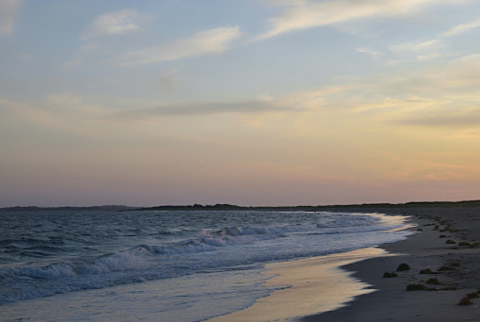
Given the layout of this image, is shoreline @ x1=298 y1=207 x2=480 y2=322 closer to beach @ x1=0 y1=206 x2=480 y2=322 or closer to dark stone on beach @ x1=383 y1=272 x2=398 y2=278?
beach @ x1=0 y1=206 x2=480 y2=322

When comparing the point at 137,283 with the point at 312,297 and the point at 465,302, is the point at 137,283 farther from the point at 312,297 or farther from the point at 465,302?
the point at 465,302

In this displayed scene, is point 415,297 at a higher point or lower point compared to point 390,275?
higher

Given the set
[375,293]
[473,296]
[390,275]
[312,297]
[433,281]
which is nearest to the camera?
[473,296]

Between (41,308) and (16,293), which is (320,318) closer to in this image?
(41,308)

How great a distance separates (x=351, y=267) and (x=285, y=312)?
864 cm

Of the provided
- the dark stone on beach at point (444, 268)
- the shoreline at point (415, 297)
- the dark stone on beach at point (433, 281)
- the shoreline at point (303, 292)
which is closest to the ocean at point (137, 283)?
the shoreline at point (303, 292)

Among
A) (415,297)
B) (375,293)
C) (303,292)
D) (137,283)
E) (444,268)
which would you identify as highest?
(444,268)

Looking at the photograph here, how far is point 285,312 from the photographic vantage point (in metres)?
10.6

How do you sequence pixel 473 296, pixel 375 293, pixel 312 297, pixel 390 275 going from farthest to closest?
pixel 390 275 < pixel 312 297 < pixel 375 293 < pixel 473 296

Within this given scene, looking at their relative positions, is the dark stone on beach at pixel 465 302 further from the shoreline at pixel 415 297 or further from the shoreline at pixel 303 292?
the shoreline at pixel 303 292

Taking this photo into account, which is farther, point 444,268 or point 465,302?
point 444,268

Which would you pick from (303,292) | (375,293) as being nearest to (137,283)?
(303,292)

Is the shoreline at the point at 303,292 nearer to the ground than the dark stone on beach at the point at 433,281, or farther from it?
nearer to the ground

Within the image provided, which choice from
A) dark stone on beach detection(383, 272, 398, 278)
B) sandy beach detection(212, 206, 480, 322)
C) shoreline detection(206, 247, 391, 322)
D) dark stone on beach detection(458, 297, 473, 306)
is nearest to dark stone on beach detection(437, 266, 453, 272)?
sandy beach detection(212, 206, 480, 322)
